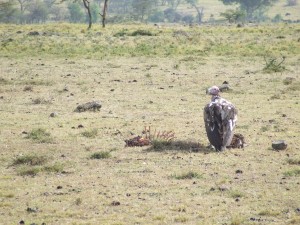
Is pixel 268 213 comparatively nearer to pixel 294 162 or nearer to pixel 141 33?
pixel 294 162

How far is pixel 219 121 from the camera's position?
14016 millimetres

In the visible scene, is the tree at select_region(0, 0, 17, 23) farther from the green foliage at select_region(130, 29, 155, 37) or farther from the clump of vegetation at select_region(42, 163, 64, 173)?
the clump of vegetation at select_region(42, 163, 64, 173)

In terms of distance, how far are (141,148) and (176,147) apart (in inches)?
30.2

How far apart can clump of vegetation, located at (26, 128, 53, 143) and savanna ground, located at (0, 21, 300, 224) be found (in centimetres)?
3

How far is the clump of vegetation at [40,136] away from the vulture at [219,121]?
383 centimetres

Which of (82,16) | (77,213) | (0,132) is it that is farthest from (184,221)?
(82,16)

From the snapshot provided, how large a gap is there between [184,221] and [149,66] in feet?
68.4

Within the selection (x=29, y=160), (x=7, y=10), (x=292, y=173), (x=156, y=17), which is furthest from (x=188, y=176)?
(x=156, y=17)

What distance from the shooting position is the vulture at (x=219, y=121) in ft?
46.0

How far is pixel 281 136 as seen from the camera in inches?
625

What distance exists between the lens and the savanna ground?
10438mm

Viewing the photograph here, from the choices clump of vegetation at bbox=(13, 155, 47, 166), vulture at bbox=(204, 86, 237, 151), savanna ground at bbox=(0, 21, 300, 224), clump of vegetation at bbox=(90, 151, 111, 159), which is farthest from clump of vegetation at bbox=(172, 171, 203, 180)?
clump of vegetation at bbox=(13, 155, 47, 166)

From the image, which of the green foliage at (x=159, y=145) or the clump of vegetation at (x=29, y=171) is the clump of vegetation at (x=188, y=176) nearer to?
the green foliage at (x=159, y=145)

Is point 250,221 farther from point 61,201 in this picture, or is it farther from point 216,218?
point 61,201
